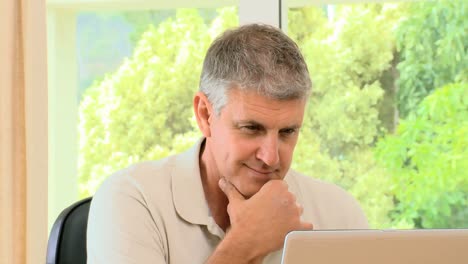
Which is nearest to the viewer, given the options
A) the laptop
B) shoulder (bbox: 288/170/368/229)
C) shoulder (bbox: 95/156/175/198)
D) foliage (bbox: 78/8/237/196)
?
the laptop

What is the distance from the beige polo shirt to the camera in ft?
5.90

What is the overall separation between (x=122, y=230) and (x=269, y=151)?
34 cm

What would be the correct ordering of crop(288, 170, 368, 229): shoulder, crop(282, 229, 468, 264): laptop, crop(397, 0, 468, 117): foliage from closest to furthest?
crop(282, 229, 468, 264): laptop, crop(288, 170, 368, 229): shoulder, crop(397, 0, 468, 117): foliage

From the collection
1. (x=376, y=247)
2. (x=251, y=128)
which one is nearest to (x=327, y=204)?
(x=251, y=128)

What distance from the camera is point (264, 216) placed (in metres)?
1.86

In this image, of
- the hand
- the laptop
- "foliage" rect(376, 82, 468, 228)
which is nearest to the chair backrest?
the hand

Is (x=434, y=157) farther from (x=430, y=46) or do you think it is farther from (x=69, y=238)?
(x=69, y=238)

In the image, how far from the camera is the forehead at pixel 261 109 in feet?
5.86

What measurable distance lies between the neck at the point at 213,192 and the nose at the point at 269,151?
0.17 m

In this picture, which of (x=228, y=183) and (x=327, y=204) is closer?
(x=228, y=183)

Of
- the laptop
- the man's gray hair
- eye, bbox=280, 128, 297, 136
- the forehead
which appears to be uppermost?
the man's gray hair

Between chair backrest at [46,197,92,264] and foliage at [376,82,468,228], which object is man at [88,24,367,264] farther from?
foliage at [376,82,468,228]

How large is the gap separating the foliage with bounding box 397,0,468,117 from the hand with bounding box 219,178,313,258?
189 cm

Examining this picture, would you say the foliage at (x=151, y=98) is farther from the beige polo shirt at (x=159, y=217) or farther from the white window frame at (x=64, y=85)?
the beige polo shirt at (x=159, y=217)
